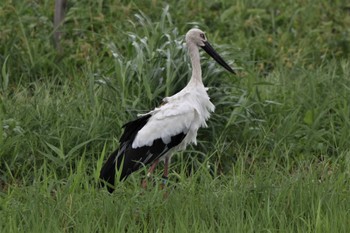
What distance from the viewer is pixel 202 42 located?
21.4 feet

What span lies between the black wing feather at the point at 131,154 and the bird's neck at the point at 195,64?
0.38 m

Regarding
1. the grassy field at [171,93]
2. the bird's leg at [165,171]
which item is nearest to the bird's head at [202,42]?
the grassy field at [171,93]

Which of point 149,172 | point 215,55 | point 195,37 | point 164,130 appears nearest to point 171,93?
point 215,55

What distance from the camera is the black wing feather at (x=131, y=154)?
5.86 metres

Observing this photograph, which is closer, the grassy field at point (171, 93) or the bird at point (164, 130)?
the grassy field at point (171, 93)

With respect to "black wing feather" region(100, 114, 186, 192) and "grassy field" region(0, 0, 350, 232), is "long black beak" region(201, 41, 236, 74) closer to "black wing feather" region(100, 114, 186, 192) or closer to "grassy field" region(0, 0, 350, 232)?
"grassy field" region(0, 0, 350, 232)

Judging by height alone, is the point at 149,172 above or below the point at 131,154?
below

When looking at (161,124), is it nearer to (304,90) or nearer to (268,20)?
(304,90)

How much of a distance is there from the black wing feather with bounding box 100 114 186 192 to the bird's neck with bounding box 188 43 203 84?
0.38m

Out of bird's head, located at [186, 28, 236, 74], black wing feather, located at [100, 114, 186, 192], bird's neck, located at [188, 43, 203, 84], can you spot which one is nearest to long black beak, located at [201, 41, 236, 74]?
bird's head, located at [186, 28, 236, 74]

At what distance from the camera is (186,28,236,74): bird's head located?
6473 mm

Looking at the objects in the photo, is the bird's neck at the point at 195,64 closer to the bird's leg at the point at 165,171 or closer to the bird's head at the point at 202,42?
the bird's head at the point at 202,42

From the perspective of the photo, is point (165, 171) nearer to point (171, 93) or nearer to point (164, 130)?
point (164, 130)

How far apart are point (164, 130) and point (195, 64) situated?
0.53 m
